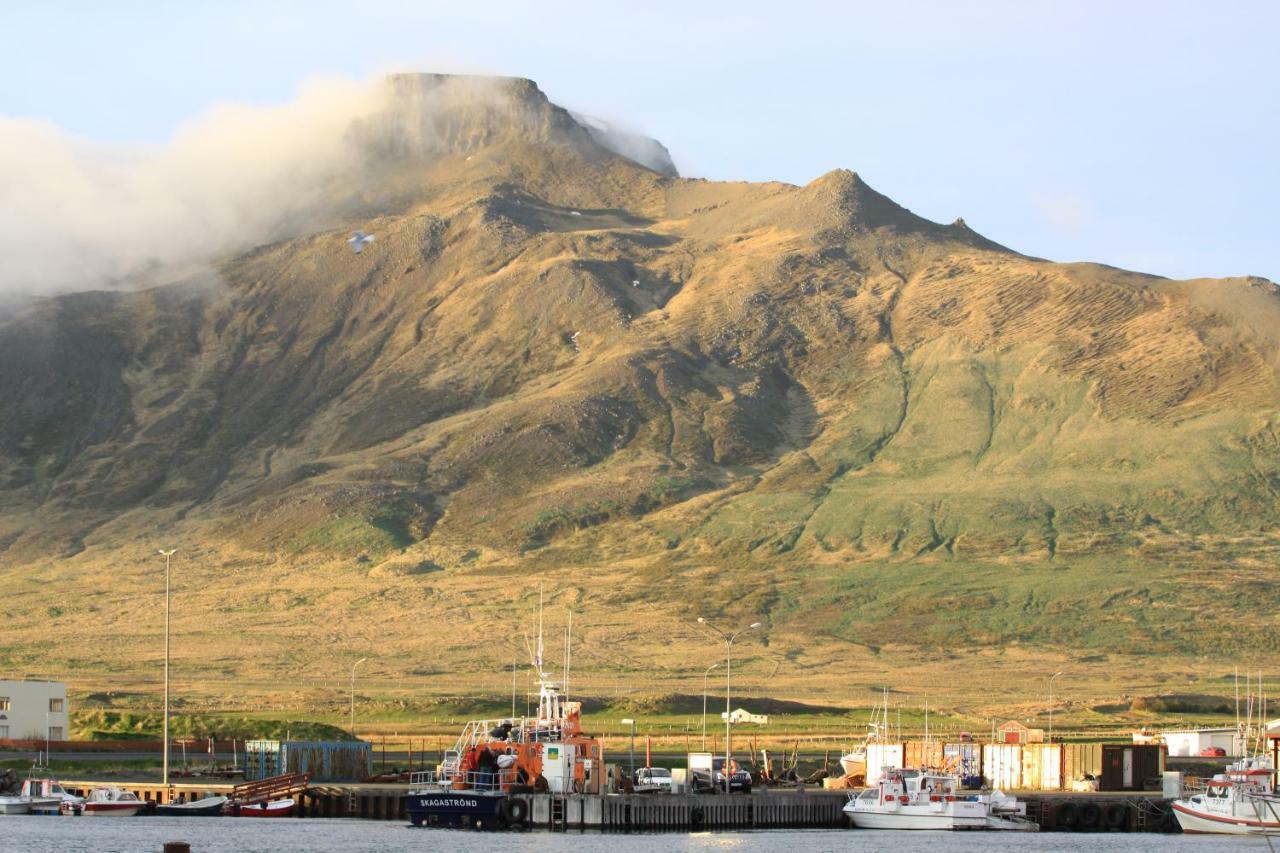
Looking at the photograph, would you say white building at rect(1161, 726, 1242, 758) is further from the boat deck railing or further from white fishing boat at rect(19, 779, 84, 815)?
white fishing boat at rect(19, 779, 84, 815)

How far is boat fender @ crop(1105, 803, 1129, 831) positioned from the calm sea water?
1.70 meters

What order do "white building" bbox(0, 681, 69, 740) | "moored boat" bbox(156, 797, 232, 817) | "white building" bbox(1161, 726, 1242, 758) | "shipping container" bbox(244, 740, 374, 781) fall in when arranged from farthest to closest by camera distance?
"white building" bbox(0, 681, 69, 740)
"white building" bbox(1161, 726, 1242, 758)
"shipping container" bbox(244, 740, 374, 781)
"moored boat" bbox(156, 797, 232, 817)

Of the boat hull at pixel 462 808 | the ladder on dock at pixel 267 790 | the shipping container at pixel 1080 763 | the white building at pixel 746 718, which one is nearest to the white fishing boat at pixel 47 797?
the ladder on dock at pixel 267 790

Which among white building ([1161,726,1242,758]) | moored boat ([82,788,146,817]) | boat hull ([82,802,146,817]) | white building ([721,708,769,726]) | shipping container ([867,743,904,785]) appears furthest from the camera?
white building ([721,708,769,726])

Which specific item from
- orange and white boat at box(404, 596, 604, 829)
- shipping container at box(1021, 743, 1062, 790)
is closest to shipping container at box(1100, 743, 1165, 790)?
shipping container at box(1021, 743, 1062, 790)

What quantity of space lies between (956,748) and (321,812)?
34.3 metres

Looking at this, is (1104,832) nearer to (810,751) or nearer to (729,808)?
(729,808)

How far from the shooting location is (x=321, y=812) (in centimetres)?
10394

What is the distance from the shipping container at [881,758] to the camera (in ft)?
376

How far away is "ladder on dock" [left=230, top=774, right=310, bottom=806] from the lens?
4077 inches

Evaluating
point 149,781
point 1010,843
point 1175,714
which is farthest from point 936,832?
point 1175,714

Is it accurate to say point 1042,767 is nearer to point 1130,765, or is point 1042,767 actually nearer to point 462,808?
point 1130,765

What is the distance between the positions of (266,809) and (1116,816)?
132 feet

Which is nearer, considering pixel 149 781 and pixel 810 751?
pixel 149 781
